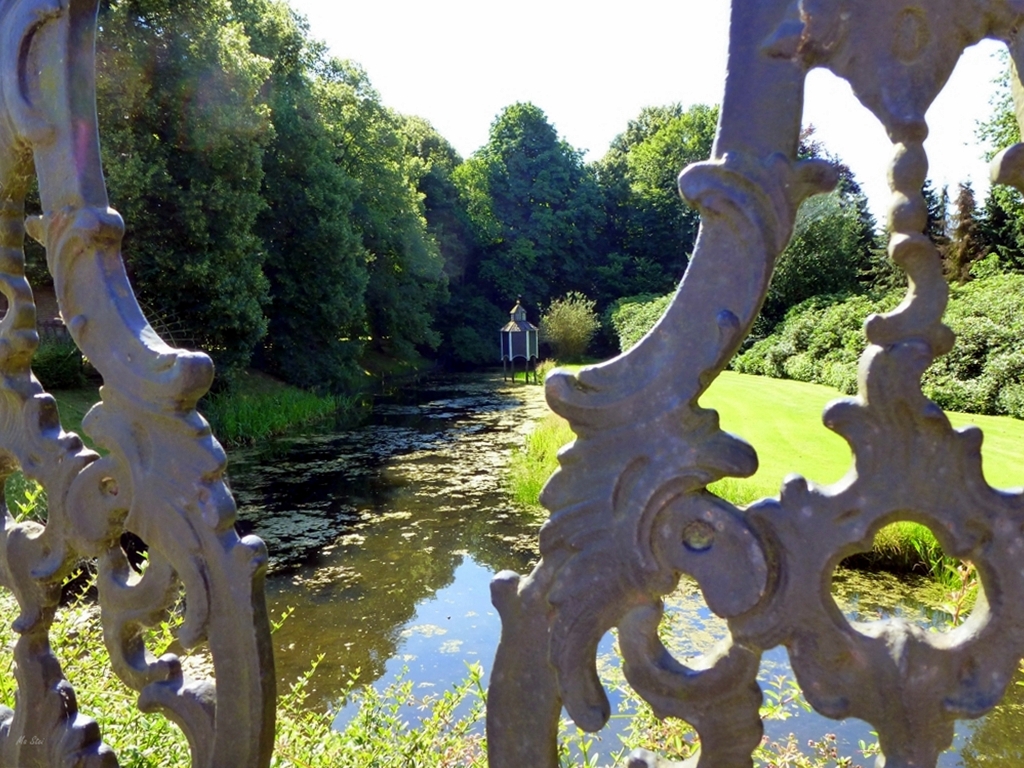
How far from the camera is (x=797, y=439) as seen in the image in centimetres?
1047

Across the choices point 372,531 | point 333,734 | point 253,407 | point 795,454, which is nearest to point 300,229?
point 253,407

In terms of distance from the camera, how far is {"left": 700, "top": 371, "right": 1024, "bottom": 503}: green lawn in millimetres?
8273

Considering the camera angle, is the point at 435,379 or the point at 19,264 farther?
the point at 435,379

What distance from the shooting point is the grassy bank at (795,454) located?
22.7 feet

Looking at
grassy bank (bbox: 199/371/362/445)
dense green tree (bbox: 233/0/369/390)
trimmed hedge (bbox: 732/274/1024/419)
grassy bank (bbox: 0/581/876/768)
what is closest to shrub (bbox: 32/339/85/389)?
grassy bank (bbox: 199/371/362/445)

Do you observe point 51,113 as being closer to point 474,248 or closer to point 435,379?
point 435,379

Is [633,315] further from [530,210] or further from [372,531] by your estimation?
[372,531]

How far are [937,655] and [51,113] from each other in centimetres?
179

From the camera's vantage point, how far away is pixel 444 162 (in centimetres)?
3881

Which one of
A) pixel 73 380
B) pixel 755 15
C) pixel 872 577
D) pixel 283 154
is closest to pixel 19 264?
pixel 755 15

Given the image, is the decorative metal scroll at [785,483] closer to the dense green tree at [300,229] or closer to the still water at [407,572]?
the still water at [407,572]

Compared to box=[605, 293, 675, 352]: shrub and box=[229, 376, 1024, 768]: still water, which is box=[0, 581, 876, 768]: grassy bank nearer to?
box=[229, 376, 1024, 768]: still water

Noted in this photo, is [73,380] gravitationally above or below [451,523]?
above

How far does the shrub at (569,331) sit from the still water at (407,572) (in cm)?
1558
